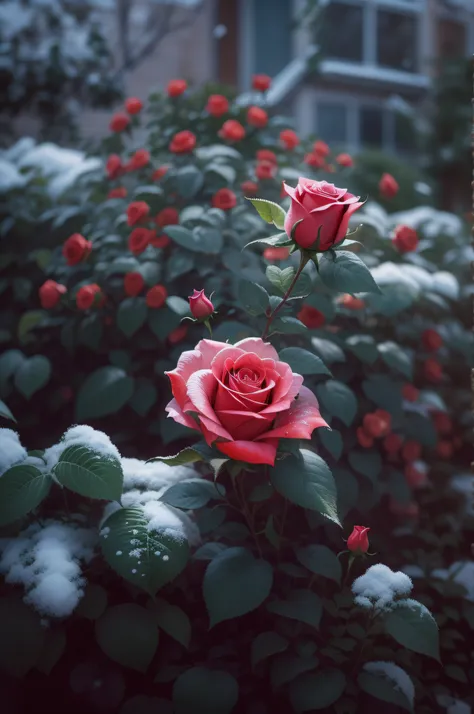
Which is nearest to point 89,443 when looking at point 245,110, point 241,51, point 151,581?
point 151,581

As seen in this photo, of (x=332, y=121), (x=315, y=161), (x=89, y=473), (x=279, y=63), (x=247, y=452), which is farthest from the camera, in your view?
(x=332, y=121)

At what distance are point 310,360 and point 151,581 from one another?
1.36 feet

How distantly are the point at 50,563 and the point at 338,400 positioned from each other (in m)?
0.65

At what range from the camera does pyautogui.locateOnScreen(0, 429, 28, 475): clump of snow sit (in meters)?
1.02

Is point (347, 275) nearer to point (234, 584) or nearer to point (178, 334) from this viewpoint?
point (234, 584)

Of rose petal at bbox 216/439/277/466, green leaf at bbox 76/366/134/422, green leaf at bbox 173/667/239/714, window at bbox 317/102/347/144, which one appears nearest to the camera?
rose petal at bbox 216/439/277/466

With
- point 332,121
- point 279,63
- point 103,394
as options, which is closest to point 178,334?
point 103,394

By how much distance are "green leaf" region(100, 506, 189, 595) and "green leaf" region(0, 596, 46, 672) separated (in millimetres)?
129

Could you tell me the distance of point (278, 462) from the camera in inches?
38.5

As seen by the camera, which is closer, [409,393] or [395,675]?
[395,675]

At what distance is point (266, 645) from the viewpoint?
107cm

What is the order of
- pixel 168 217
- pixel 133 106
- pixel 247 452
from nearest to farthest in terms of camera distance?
pixel 247 452, pixel 168 217, pixel 133 106

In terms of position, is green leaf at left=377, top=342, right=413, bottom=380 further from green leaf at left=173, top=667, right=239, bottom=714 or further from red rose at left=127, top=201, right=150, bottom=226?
green leaf at left=173, top=667, right=239, bottom=714

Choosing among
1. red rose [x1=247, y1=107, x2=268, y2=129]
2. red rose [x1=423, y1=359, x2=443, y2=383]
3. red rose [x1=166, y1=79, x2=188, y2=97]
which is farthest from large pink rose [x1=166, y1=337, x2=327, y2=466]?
red rose [x1=166, y1=79, x2=188, y2=97]
